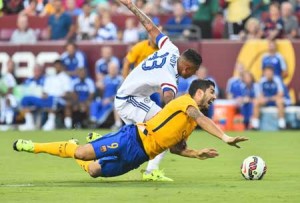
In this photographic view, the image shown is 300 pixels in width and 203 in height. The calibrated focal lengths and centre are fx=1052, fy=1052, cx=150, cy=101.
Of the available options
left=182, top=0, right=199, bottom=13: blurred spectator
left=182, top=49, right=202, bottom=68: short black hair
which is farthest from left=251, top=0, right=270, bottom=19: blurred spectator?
left=182, top=49, right=202, bottom=68: short black hair

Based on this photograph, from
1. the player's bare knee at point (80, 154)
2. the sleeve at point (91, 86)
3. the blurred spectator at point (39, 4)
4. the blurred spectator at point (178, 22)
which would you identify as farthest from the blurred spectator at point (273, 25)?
the player's bare knee at point (80, 154)

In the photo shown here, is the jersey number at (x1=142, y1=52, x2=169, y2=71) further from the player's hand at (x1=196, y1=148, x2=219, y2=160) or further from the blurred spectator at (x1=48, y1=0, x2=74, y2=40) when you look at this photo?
the blurred spectator at (x1=48, y1=0, x2=74, y2=40)

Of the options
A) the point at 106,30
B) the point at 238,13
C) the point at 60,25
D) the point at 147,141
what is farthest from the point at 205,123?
the point at 60,25

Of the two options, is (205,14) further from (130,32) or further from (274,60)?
(274,60)

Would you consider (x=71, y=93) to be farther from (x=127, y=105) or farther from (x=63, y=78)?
(x=127, y=105)

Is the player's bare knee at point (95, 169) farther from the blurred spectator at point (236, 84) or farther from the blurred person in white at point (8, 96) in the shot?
the blurred person in white at point (8, 96)

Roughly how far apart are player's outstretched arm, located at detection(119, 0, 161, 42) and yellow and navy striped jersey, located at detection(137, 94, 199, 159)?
1.84 metres

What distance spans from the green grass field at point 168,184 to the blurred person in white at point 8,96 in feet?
22.6

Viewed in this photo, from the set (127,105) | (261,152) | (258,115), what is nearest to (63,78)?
(258,115)

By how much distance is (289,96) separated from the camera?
26.0 meters

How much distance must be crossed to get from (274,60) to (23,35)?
680 centimetres

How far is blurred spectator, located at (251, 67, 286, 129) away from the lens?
25.6m

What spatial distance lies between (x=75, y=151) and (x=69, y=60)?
14.6 meters

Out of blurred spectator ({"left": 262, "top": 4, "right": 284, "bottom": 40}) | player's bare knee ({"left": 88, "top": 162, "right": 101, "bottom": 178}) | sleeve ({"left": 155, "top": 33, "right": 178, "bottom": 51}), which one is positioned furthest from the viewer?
blurred spectator ({"left": 262, "top": 4, "right": 284, "bottom": 40})
